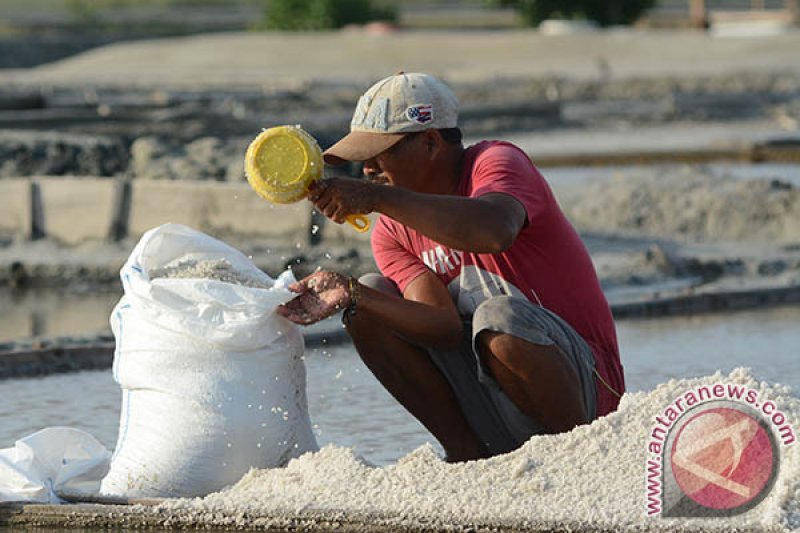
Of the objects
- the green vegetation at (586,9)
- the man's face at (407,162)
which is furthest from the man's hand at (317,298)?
the green vegetation at (586,9)

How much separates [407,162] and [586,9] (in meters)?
33.3

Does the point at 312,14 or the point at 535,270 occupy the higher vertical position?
the point at 535,270

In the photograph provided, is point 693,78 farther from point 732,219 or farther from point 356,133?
point 356,133

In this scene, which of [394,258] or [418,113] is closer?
[418,113]

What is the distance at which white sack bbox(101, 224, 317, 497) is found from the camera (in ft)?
16.8

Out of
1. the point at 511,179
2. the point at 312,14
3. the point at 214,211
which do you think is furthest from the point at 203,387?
the point at 312,14

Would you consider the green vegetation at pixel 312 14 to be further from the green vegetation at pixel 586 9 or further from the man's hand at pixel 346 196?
the man's hand at pixel 346 196

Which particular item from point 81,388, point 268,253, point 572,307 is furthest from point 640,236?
point 572,307

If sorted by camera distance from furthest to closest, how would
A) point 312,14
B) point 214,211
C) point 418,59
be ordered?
1. point 312,14
2. point 418,59
3. point 214,211

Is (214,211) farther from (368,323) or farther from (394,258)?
(368,323)

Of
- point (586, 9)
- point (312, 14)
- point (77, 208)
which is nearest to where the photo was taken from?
point (77, 208)

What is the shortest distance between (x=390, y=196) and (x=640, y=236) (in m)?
7.24

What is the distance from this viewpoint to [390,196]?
479 centimetres

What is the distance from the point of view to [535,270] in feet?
16.9
